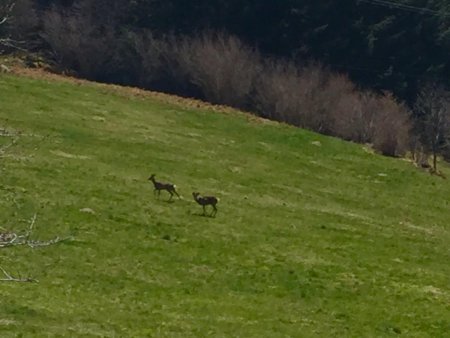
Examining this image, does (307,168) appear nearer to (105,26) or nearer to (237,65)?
(237,65)

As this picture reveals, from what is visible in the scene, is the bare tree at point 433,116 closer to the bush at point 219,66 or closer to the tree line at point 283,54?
the tree line at point 283,54

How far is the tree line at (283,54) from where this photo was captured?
67.9 meters

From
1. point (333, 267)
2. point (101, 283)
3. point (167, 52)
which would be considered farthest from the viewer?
point (167, 52)

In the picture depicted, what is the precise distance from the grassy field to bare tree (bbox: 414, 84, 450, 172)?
43.6 ft

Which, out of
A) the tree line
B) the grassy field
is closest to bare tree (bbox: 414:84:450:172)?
the tree line

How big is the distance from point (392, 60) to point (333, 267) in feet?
168

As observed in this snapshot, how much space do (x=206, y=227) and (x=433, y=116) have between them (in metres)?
35.3

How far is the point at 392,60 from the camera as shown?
82.9 meters

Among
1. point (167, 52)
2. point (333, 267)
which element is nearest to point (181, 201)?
point (333, 267)

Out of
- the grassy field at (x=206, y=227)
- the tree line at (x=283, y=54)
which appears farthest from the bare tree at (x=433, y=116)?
the grassy field at (x=206, y=227)

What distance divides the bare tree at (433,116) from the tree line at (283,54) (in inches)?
5.8

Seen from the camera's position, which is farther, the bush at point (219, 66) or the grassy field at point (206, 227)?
the bush at point (219, 66)

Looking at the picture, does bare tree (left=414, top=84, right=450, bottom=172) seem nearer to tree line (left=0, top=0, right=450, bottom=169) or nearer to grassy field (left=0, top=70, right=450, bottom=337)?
tree line (left=0, top=0, right=450, bottom=169)

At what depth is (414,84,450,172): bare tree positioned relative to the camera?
68.4m
